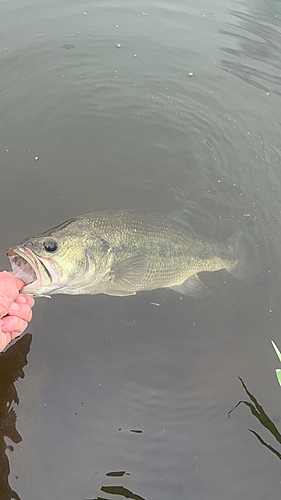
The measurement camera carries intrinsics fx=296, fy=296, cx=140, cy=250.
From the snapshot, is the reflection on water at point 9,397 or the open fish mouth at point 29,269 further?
the reflection on water at point 9,397

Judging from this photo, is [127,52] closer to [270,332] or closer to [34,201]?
[34,201]

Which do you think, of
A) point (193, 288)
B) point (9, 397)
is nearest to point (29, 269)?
point (9, 397)

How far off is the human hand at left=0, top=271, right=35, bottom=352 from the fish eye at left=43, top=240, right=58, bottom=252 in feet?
1.43

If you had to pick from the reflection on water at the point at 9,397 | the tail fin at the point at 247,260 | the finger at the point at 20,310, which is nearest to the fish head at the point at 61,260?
the finger at the point at 20,310

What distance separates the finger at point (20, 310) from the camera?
2.63 m

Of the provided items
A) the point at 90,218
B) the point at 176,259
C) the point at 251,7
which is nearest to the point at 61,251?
the point at 90,218

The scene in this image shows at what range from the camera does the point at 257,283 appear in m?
4.27

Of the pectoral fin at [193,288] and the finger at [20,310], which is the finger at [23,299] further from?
the pectoral fin at [193,288]

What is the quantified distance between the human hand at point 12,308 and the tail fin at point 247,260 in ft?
9.31

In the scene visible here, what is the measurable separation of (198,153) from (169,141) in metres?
0.60

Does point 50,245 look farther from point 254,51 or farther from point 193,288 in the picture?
point 254,51

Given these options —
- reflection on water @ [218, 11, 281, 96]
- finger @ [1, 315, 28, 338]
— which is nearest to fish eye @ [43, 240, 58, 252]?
finger @ [1, 315, 28, 338]

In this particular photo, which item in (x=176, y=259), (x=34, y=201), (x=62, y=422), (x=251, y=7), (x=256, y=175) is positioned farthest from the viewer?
(x=251, y=7)

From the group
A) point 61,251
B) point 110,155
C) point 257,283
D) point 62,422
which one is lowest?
point 62,422
